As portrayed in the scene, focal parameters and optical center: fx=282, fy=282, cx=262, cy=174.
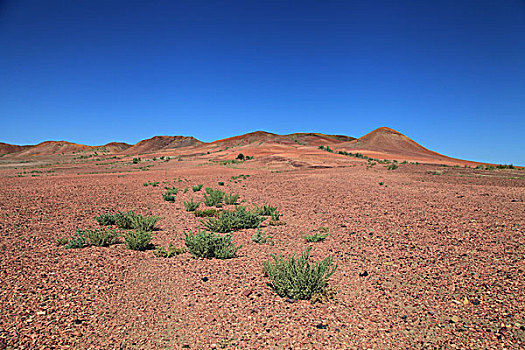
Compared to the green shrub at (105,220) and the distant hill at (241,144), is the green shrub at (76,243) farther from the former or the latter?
the distant hill at (241,144)

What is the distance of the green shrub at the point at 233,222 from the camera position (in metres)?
7.80

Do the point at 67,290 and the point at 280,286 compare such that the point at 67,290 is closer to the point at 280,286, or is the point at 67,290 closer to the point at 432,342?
the point at 280,286

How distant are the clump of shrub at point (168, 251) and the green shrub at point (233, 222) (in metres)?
1.69

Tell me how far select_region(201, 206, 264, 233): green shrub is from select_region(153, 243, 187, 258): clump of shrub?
5.54ft

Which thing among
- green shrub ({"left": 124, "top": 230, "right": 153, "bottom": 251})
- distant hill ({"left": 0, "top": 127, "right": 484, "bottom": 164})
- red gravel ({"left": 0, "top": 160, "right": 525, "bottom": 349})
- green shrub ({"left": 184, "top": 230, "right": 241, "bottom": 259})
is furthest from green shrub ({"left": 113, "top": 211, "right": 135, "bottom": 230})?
distant hill ({"left": 0, "top": 127, "right": 484, "bottom": 164})

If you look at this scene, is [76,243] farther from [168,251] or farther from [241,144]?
[241,144]

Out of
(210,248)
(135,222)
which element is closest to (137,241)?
(210,248)

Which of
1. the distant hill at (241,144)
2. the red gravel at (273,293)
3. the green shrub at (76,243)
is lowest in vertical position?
the red gravel at (273,293)

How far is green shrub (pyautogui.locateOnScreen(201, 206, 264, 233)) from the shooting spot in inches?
307

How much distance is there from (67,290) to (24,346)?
123 cm

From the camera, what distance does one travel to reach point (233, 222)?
318 inches

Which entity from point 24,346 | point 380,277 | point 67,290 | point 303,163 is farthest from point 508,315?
point 303,163

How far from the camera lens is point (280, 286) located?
430 centimetres

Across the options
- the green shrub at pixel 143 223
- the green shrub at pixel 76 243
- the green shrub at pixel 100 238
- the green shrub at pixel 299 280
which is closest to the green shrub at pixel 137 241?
the green shrub at pixel 100 238
